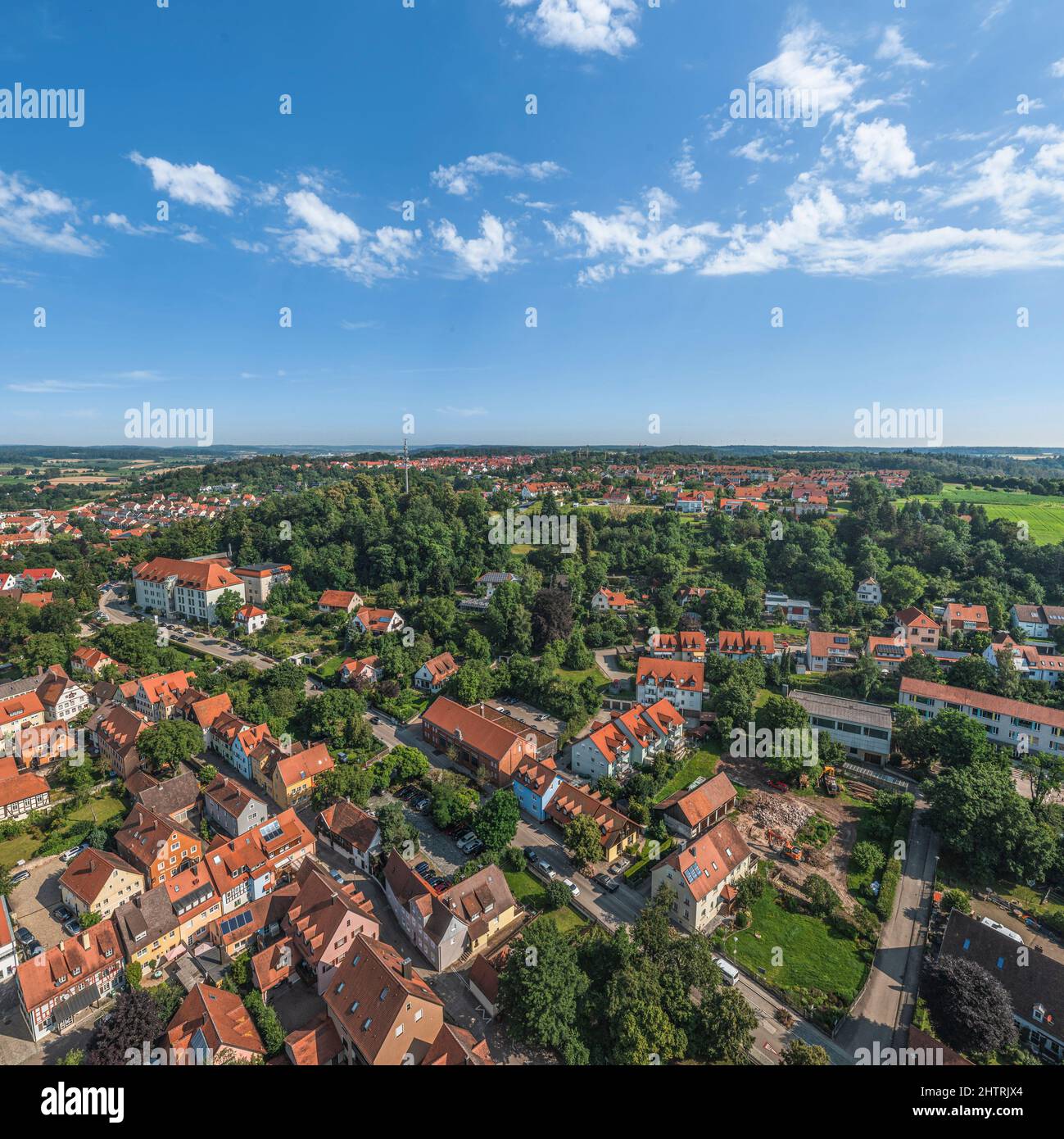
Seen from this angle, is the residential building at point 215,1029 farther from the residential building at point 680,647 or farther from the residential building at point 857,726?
the residential building at point 680,647

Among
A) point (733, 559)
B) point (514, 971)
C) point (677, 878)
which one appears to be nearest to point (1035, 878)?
point (677, 878)

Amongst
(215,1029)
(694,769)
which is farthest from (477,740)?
(215,1029)

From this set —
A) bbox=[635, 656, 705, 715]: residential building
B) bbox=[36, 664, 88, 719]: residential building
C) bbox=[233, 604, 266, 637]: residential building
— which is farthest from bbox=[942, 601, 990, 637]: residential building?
bbox=[36, 664, 88, 719]: residential building

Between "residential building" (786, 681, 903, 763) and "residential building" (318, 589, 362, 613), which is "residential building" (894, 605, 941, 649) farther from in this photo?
"residential building" (318, 589, 362, 613)

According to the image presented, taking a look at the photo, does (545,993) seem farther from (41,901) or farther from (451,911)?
(41,901)

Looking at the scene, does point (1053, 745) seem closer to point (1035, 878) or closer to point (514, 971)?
point (1035, 878)
